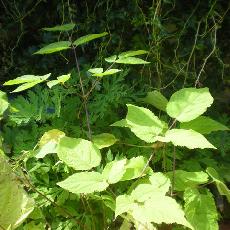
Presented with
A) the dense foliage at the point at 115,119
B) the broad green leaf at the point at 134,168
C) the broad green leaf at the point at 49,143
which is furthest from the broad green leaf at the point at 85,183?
the broad green leaf at the point at 49,143

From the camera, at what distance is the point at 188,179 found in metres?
1.43

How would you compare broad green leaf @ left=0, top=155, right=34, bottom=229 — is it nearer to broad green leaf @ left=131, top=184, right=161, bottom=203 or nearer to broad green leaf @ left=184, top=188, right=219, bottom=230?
broad green leaf @ left=131, top=184, right=161, bottom=203

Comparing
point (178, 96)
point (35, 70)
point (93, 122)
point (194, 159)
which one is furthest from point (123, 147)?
point (35, 70)

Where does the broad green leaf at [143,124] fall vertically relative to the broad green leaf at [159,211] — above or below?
above

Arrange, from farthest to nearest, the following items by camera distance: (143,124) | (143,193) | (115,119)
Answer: (115,119) → (143,124) → (143,193)

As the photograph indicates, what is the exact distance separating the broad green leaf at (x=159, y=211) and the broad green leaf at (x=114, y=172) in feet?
0.40

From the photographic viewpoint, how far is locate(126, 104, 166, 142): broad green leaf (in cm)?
132

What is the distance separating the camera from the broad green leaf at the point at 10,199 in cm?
139

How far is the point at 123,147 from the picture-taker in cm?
184

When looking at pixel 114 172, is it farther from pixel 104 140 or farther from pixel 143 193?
pixel 104 140

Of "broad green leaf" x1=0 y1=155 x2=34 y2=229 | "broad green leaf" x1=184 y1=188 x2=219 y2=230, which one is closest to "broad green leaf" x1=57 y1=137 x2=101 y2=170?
"broad green leaf" x1=0 y1=155 x2=34 y2=229

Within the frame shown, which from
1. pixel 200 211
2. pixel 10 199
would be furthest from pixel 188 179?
pixel 10 199

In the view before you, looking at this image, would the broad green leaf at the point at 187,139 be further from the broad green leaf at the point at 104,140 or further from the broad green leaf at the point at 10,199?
the broad green leaf at the point at 10,199

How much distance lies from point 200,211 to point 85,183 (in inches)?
15.7
